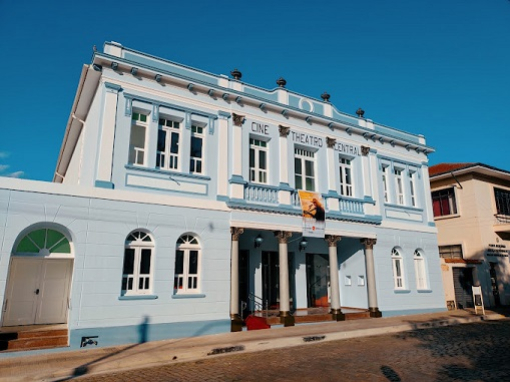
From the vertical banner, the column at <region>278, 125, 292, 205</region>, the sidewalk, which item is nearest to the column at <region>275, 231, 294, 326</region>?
the sidewalk

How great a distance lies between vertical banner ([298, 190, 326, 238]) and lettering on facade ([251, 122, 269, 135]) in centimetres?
273

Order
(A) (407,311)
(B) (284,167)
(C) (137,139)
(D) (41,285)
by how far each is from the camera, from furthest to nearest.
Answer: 1. (A) (407,311)
2. (B) (284,167)
3. (C) (137,139)
4. (D) (41,285)

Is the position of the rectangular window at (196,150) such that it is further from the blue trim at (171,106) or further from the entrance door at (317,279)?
the entrance door at (317,279)

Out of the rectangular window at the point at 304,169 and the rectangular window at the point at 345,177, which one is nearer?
the rectangular window at the point at 304,169

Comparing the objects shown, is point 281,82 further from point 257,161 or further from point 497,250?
point 497,250

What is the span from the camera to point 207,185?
1316 cm

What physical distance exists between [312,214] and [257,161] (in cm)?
300

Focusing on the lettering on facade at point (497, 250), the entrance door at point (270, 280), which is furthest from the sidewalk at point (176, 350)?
the lettering on facade at point (497, 250)

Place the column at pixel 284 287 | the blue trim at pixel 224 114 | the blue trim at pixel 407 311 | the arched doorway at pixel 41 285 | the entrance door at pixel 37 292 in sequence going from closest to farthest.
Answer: the arched doorway at pixel 41 285 < the entrance door at pixel 37 292 < the column at pixel 284 287 < the blue trim at pixel 224 114 < the blue trim at pixel 407 311

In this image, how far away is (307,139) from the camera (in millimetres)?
16094

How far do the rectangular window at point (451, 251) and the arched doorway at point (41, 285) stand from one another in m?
20.3

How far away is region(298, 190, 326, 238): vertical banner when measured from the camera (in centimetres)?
1484

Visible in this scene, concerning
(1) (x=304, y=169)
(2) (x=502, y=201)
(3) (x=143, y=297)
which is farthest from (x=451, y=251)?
(3) (x=143, y=297)

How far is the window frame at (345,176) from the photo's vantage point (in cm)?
1692
